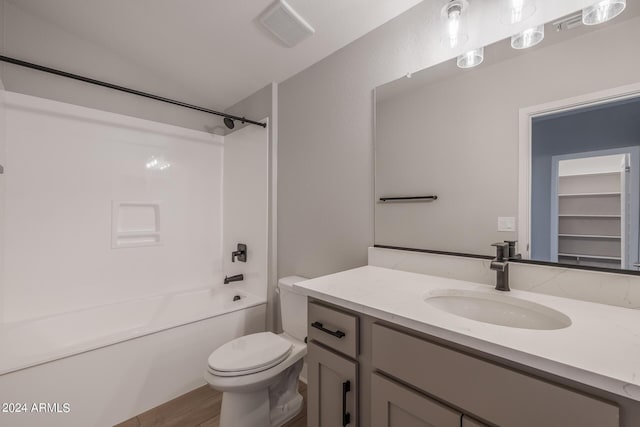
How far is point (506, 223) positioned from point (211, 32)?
Result: 2.11m

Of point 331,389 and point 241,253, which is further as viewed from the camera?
point 241,253

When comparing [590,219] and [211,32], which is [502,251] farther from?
[211,32]

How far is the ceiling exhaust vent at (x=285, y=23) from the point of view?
4.97ft

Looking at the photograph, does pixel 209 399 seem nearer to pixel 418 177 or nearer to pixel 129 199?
pixel 129 199

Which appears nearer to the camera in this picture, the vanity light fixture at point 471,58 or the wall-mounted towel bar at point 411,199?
the vanity light fixture at point 471,58

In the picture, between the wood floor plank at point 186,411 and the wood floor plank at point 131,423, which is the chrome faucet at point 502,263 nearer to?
the wood floor plank at point 186,411

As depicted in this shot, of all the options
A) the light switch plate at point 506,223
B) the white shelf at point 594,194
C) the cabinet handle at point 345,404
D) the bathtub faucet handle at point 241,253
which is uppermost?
the white shelf at point 594,194

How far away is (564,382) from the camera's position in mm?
541

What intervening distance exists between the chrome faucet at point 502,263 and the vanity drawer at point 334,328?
1.90 feet

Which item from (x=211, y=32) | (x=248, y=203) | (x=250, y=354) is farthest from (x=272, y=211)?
(x=211, y=32)

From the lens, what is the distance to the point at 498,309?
38.7 inches

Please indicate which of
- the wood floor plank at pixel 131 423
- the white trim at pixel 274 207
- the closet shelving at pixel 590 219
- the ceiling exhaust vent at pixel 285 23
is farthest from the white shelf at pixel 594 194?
the wood floor plank at pixel 131 423

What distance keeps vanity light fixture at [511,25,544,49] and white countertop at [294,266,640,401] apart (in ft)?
3.19

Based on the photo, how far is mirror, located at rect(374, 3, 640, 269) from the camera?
0.87m
